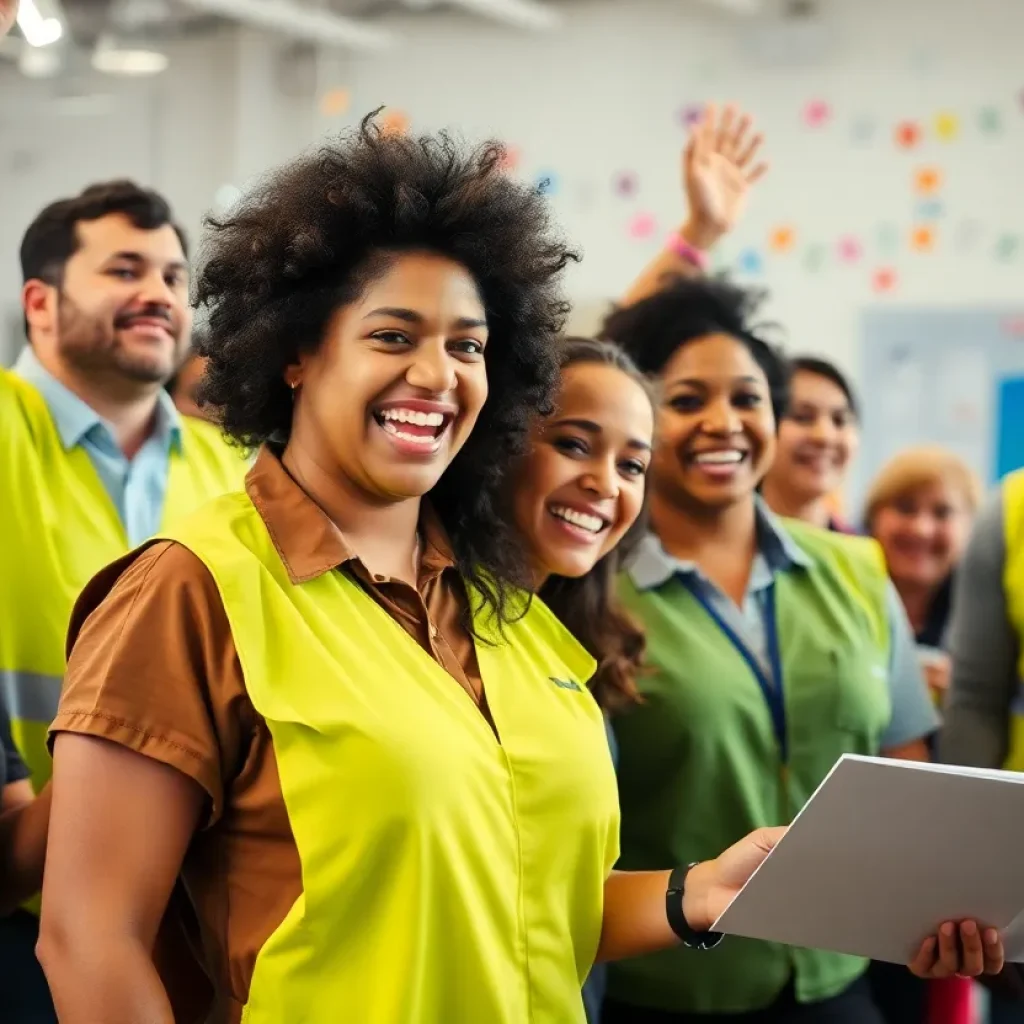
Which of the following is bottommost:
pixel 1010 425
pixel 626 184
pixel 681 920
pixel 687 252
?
pixel 681 920

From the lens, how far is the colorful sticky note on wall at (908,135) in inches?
266

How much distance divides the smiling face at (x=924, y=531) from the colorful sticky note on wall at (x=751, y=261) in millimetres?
3394

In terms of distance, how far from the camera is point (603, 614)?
2.19 m

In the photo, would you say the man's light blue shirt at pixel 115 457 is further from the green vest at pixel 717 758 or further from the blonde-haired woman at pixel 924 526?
the blonde-haired woman at pixel 924 526

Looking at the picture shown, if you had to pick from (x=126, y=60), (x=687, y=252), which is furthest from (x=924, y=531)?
(x=126, y=60)

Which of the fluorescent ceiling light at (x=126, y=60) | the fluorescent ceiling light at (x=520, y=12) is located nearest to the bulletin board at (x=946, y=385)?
the fluorescent ceiling light at (x=520, y=12)

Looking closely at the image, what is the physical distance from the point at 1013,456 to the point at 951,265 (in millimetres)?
882

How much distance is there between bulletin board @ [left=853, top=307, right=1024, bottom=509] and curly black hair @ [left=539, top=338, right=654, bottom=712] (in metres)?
4.92

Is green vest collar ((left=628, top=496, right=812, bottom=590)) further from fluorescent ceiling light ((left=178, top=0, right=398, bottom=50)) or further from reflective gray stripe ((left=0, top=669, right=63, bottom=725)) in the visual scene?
fluorescent ceiling light ((left=178, top=0, right=398, bottom=50))

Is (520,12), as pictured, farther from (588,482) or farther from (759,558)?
(588,482)

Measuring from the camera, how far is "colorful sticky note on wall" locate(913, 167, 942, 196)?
266 inches

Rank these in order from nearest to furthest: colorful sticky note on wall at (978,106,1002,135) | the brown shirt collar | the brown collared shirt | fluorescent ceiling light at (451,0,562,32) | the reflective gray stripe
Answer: the brown collared shirt < the brown shirt collar < the reflective gray stripe < colorful sticky note on wall at (978,106,1002,135) < fluorescent ceiling light at (451,0,562,32)

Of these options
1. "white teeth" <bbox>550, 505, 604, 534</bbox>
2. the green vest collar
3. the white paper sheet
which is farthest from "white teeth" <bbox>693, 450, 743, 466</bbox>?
the white paper sheet

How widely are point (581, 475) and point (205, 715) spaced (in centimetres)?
77
